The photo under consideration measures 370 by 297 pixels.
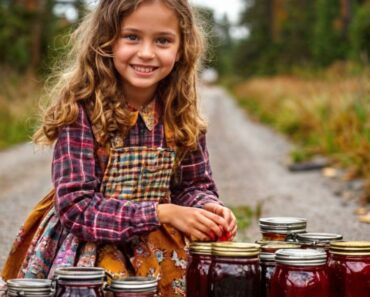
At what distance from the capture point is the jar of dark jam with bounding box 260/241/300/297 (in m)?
2.68

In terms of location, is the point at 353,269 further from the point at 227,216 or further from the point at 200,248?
the point at 227,216

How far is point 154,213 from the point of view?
3006 millimetres

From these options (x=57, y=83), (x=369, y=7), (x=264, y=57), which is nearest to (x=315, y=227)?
(x=57, y=83)

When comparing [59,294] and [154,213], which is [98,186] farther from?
[59,294]

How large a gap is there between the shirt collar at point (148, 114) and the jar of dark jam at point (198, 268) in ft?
2.37

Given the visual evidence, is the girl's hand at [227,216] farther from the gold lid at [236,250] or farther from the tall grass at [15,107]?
the tall grass at [15,107]

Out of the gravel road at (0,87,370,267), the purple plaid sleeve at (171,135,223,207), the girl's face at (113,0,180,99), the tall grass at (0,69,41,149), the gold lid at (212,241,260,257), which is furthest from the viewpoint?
the tall grass at (0,69,41,149)

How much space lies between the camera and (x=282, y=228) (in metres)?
2.96

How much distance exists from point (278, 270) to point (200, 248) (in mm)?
257

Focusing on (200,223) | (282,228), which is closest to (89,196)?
(200,223)

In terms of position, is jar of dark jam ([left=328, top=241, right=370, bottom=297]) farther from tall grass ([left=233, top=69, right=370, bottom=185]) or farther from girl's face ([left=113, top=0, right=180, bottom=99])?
tall grass ([left=233, top=69, right=370, bottom=185])

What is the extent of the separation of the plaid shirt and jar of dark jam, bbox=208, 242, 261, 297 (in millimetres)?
478

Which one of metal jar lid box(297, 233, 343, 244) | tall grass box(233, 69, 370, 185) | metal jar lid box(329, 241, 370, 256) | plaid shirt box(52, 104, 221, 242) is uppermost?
tall grass box(233, 69, 370, 185)

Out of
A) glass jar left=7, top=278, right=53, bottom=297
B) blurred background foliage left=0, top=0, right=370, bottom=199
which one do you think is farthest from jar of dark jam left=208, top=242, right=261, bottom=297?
blurred background foliage left=0, top=0, right=370, bottom=199
